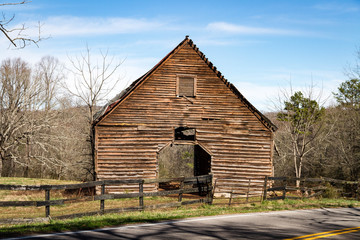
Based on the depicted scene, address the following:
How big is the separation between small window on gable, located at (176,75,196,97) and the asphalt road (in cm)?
1073

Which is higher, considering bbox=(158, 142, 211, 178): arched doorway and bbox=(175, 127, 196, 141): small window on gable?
bbox=(175, 127, 196, 141): small window on gable

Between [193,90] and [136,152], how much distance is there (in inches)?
199

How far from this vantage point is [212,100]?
72.8 feet

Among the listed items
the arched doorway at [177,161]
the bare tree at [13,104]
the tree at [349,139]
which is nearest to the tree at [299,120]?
the tree at [349,139]

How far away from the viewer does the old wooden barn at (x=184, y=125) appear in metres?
21.4

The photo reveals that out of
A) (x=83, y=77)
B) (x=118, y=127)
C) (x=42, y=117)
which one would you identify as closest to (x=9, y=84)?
(x=42, y=117)

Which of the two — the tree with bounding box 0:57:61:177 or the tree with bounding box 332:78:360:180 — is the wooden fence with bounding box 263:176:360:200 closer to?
the tree with bounding box 332:78:360:180

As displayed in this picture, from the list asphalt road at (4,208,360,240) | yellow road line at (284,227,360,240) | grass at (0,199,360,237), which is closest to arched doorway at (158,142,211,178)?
grass at (0,199,360,237)

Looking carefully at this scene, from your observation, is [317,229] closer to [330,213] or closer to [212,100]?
[330,213]

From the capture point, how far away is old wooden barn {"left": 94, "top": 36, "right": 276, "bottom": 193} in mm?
21359

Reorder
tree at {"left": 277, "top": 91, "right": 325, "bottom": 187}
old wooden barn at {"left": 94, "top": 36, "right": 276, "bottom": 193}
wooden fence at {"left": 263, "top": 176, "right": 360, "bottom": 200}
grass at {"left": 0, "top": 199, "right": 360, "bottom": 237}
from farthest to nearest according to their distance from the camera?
tree at {"left": 277, "top": 91, "right": 325, "bottom": 187} < old wooden barn at {"left": 94, "top": 36, "right": 276, "bottom": 193} < wooden fence at {"left": 263, "top": 176, "right": 360, "bottom": 200} < grass at {"left": 0, "top": 199, "right": 360, "bottom": 237}

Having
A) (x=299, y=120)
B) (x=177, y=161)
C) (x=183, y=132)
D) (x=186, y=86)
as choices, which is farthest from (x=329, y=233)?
(x=177, y=161)

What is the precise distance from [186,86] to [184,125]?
2372 millimetres

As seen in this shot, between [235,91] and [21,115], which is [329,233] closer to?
[235,91]
